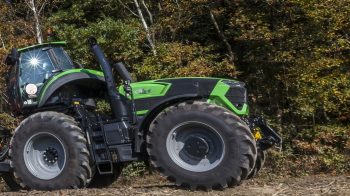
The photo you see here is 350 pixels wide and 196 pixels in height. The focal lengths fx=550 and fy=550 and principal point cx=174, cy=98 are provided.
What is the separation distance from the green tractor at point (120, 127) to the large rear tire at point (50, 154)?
14 mm

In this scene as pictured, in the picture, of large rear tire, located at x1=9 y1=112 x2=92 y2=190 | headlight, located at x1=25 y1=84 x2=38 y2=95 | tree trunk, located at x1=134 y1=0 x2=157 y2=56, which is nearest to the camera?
large rear tire, located at x1=9 y1=112 x2=92 y2=190

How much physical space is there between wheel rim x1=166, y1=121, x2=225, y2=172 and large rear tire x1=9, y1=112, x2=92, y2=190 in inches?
51.5

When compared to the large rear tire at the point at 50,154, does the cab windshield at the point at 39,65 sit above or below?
above

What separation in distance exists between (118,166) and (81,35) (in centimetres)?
804

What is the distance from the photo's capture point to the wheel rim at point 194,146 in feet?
23.0

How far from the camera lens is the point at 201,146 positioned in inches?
281

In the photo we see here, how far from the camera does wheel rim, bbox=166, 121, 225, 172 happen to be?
7.01 m

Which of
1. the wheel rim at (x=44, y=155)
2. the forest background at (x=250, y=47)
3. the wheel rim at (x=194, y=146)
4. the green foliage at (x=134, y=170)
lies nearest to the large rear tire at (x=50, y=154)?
the wheel rim at (x=44, y=155)

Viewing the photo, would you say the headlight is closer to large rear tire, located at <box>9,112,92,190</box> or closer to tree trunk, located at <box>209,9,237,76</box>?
large rear tire, located at <box>9,112,92,190</box>

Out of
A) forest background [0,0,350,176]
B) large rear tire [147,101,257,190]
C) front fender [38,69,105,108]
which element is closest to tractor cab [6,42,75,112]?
front fender [38,69,105,108]

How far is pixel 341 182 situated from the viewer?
7.03m

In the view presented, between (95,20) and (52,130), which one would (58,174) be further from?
(95,20)

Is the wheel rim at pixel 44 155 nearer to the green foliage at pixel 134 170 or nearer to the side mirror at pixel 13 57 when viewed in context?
the side mirror at pixel 13 57

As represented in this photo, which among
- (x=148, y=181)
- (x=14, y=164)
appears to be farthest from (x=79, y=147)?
(x=148, y=181)
